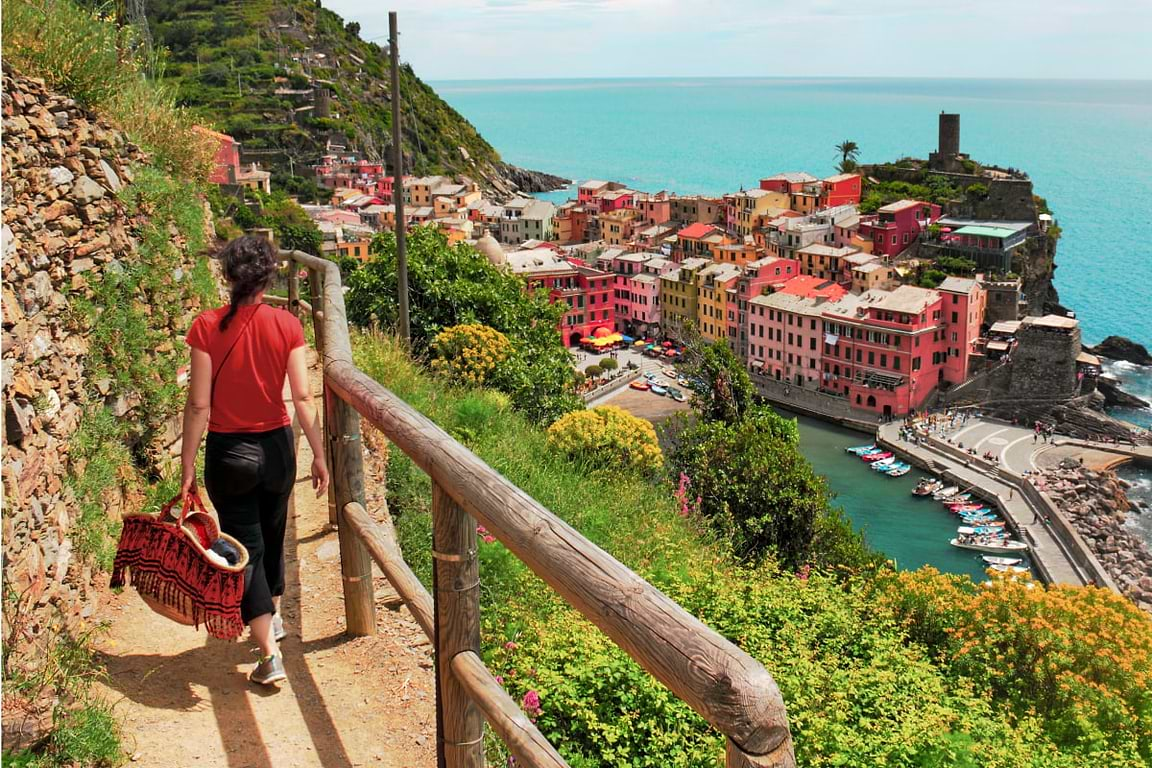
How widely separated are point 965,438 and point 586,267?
797 inches

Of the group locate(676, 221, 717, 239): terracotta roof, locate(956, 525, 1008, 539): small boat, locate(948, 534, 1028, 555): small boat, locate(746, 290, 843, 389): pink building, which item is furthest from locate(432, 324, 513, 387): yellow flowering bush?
locate(676, 221, 717, 239): terracotta roof

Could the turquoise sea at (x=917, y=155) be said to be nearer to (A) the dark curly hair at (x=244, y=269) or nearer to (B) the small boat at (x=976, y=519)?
(B) the small boat at (x=976, y=519)

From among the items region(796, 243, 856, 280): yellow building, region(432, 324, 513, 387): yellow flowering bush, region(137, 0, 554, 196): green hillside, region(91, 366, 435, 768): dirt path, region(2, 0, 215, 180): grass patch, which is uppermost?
region(137, 0, 554, 196): green hillside

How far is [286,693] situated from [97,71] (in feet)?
10.6

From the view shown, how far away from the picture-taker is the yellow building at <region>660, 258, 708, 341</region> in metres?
50.3

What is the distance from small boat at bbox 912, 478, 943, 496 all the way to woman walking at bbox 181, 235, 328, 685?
32974mm

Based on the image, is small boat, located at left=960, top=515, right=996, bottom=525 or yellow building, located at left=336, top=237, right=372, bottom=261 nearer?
small boat, located at left=960, top=515, right=996, bottom=525

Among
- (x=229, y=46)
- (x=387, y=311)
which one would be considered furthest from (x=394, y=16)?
(x=229, y=46)

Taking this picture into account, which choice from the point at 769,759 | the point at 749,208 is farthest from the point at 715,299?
the point at 769,759

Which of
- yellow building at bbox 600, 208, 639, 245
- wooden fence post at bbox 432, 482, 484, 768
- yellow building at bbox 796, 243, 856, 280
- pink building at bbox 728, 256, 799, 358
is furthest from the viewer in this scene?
yellow building at bbox 600, 208, 639, 245

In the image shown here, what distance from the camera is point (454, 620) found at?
2.04 metres

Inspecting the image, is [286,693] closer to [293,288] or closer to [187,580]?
[187,580]

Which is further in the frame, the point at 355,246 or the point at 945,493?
the point at 355,246

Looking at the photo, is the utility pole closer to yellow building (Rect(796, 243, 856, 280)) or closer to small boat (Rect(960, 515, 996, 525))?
small boat (Rect(960, 515, 996, 525))
